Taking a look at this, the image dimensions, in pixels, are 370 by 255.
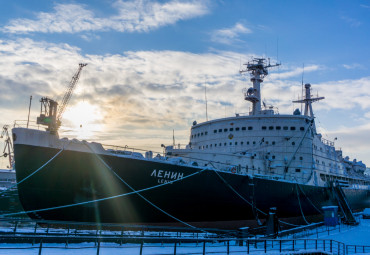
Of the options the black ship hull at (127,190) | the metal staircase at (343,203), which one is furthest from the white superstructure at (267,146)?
the black ship hull at (127,190)

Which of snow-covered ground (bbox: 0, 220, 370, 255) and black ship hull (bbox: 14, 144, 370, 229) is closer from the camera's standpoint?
snow-covered ground (bbox: 0, 220, 370, 255)

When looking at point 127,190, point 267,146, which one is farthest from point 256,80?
point 127,190

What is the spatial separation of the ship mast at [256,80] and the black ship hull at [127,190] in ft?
40.7

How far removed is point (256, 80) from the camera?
3153 centimetres

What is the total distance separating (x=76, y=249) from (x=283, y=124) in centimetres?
1804

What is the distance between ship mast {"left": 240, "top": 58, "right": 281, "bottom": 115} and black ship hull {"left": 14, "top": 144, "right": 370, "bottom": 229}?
40.7ft

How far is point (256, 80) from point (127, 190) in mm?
20698

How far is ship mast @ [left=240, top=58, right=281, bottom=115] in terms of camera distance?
3009cm

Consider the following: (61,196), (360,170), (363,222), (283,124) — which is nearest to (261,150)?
(283,124)

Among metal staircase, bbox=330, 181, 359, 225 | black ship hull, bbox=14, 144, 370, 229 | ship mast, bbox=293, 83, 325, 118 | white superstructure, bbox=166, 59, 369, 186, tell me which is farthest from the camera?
ship mast, bbox=293, 83, 325, 118

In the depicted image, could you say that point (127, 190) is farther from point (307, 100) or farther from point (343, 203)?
point (307, 100)

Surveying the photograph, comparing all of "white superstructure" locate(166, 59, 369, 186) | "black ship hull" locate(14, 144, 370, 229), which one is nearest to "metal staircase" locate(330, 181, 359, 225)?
"white superstructure" locate(166, 59, 369, 186)

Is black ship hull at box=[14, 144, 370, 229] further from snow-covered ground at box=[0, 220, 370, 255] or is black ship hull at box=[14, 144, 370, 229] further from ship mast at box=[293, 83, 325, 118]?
ship mast at box=[293, 83, 325, 118]

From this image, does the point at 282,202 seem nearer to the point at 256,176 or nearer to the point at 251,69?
the point at 256,176
